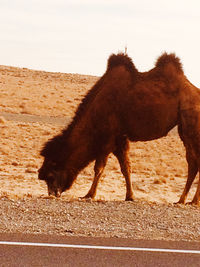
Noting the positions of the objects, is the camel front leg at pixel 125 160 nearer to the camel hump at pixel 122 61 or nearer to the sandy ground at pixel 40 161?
the sandy ground at pixel 40 161

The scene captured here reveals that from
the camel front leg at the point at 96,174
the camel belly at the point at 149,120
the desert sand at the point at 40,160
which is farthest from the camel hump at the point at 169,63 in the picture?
the desert sand at the point at 40,160

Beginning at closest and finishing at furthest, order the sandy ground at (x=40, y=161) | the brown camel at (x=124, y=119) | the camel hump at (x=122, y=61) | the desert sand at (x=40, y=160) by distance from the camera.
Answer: the brown camel at (x=124, y=119) < the camel hump at (x=122, y=61) < the sandy ground at (x=40, y=161) < the desert sand at (x=40, y=160)

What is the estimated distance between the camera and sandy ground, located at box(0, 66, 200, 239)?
19.7 metres

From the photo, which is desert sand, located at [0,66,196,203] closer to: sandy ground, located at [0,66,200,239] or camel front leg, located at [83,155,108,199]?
sandy ground, located at [0,66,200,239]

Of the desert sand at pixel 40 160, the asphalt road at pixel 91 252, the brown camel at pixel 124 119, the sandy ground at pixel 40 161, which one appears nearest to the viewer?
the asphalt road at pixel 91 252

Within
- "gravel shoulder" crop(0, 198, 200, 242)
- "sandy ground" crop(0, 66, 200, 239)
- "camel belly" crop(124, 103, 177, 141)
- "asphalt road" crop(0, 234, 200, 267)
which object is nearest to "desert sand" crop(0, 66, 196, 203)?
"sandy ground" crop(0, 66, 200, 239)

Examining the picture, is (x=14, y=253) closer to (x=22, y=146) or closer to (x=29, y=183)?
(x=29, y=183)

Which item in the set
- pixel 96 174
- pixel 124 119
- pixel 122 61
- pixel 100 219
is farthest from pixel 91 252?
pixel 122 61

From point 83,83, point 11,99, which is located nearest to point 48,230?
point 11,99

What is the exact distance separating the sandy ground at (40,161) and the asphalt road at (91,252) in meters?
3.19

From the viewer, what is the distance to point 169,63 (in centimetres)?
1293

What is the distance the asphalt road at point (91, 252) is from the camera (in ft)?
22.0

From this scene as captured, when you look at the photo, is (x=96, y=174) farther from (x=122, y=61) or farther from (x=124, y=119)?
(x=122, y=61)

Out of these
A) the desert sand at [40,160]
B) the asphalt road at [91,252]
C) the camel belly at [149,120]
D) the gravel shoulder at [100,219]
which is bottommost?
the desert sand at [40,160]
